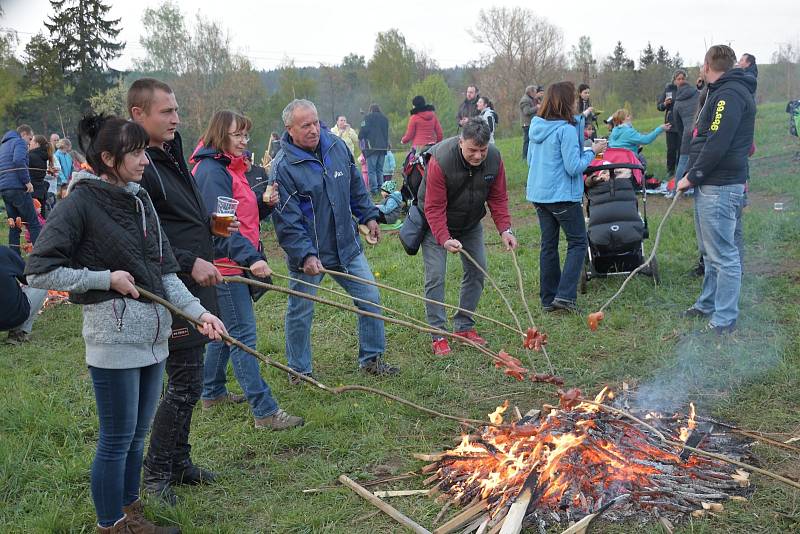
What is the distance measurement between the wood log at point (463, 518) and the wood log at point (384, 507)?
0.08 metres

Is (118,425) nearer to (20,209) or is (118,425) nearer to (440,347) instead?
(440,347)

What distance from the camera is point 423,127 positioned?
47.2 ft

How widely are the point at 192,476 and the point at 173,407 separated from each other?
20.9 inches

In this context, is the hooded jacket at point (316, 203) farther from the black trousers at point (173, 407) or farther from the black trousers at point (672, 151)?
the black trousers at point (672, 151)

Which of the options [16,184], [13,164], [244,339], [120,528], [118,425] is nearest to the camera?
[118,425]

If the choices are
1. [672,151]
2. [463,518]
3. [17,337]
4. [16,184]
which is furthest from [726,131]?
[16,184]

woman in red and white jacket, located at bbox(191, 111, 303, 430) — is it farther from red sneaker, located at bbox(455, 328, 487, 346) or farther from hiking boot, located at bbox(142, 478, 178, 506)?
red sneaker, located at bbox(455, 328, 487, 346)

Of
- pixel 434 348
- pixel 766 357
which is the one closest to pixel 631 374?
pixel 766 357

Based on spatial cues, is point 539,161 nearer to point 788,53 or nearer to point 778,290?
point 778,290

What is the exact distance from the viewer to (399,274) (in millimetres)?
8477

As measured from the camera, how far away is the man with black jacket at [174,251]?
3461mm

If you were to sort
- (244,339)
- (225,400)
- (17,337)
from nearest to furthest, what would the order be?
(244,339), (225,400), (17,337)

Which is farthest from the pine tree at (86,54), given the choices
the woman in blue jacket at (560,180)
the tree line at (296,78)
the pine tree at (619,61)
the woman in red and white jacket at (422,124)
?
the pine tree at (619,61)

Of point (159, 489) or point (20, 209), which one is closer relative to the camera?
point (159, 489)
